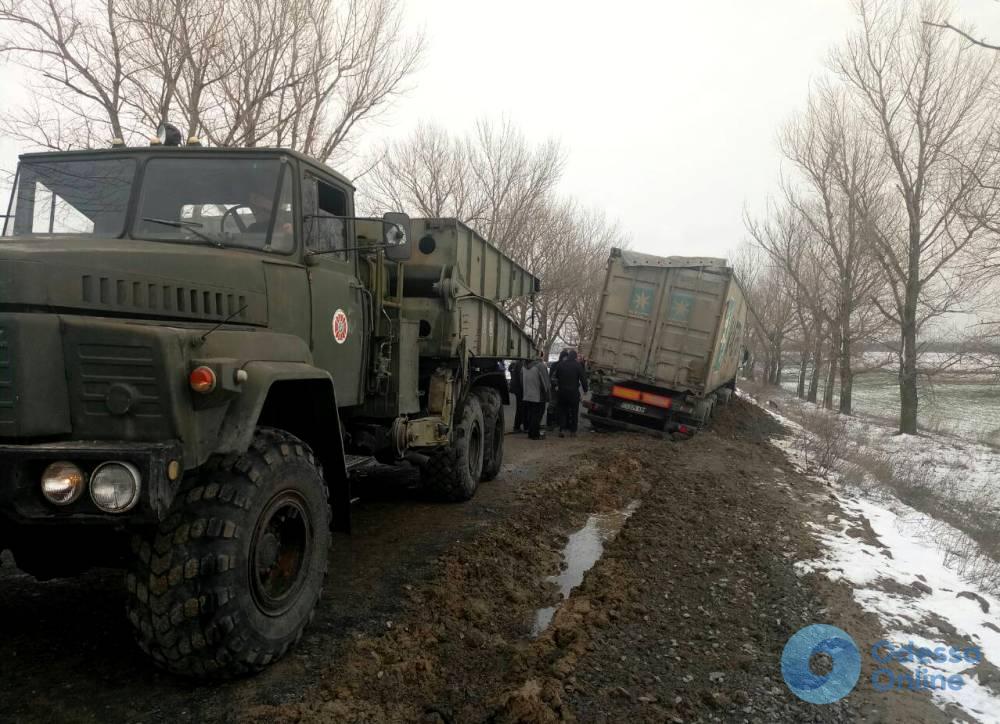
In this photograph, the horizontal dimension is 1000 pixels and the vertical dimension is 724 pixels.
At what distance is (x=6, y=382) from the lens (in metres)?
Result: 2.53

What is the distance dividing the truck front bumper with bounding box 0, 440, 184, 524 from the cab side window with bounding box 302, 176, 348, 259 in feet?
6.39

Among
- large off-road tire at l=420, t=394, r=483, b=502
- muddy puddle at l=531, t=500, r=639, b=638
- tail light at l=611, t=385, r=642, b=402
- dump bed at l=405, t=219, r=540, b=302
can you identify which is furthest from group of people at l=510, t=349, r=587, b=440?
dump bed at l=405, t=219, r=540, b=302

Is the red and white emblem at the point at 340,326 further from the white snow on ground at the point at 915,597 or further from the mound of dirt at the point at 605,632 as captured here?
the white snow on ground at the point at 915,597

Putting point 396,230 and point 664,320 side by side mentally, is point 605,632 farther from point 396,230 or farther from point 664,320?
point 664,320

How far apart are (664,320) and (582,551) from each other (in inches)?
306

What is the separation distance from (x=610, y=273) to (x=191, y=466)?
1114cm

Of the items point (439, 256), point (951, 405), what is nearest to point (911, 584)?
point (439, 256)

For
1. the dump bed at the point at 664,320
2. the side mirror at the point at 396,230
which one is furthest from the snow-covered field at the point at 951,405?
the side mirror at the point at 396,230

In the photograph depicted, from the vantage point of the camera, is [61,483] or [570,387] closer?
[61,483]

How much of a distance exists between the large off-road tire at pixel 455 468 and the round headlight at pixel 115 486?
4.15 metres

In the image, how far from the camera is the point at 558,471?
8.92m

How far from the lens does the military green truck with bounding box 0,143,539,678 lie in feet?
8.40

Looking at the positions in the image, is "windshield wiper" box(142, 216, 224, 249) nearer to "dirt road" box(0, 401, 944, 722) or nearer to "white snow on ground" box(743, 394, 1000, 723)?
"dirt road" box(0, 401, 944, 722)

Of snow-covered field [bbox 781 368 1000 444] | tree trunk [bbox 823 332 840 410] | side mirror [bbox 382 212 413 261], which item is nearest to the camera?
side mirror [bbox 382 212 413 261]
